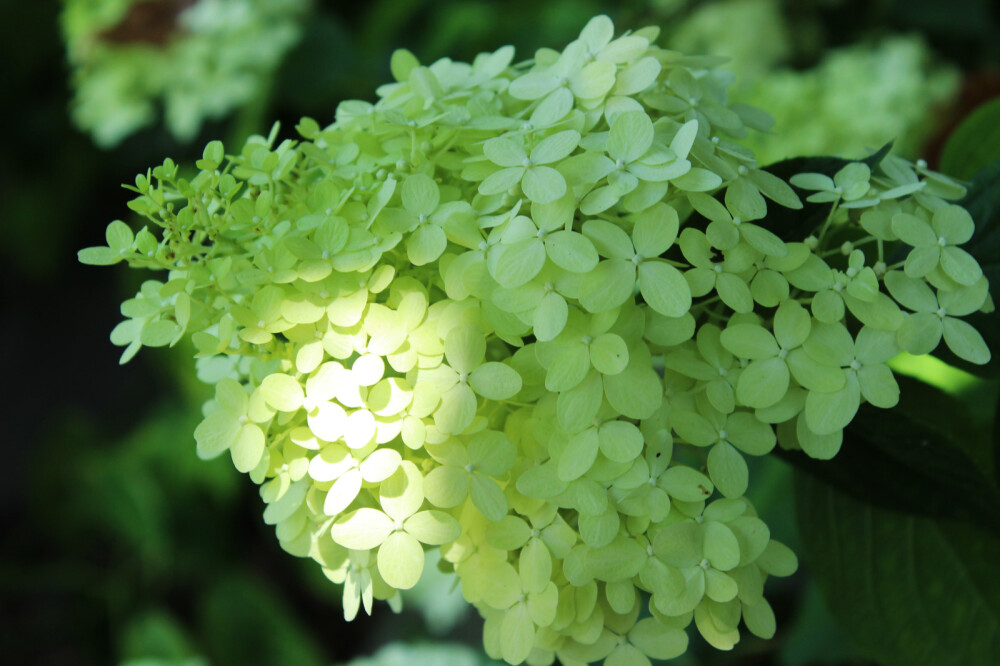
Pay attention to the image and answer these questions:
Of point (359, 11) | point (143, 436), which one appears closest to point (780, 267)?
point (143, 436)

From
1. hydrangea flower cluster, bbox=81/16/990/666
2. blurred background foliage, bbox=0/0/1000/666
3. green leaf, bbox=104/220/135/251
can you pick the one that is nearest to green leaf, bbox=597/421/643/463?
hydrangea flower cluster, bbox=81/16/990/666

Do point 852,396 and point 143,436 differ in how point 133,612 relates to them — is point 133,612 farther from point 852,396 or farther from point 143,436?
point 852,396

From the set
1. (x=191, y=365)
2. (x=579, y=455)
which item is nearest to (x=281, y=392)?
(x=579, y=455)

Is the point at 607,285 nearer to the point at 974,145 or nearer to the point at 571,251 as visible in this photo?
the point at 571,251

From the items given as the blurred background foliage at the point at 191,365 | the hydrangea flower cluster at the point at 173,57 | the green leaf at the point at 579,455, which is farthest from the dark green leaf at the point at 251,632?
the green leaf at the point at 579,455

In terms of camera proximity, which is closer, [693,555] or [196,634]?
[693,555]

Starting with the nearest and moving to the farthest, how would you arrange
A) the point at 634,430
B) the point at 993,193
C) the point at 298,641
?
the point at 634,430 < the point at 993,193 < the point at 298,641
